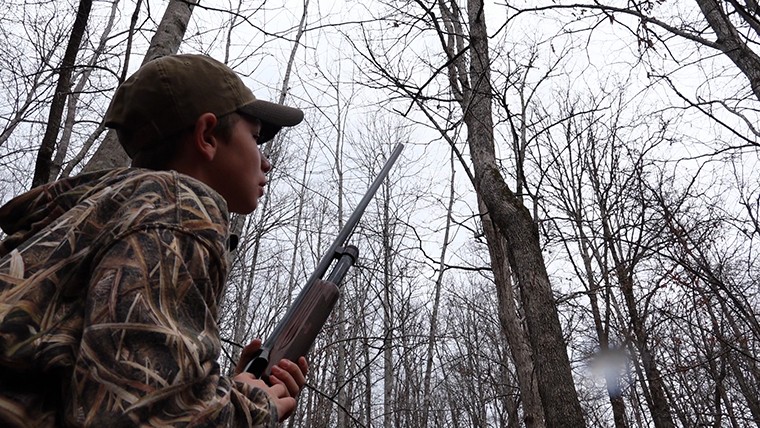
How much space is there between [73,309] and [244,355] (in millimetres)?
663

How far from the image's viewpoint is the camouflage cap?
4.15 feet

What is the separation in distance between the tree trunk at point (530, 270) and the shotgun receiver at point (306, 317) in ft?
5.20

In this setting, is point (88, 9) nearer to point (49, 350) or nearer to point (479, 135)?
point (49, 350)

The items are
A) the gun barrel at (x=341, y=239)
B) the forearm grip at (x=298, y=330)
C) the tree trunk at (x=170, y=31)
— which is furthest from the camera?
the tree trunk at (x=170, y=31)

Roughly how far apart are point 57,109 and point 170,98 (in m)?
1.44

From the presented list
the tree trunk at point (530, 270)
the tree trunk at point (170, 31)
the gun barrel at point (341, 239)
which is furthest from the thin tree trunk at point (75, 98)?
the tree trunk at point (530, 270)

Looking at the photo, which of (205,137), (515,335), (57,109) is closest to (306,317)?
(205,137)

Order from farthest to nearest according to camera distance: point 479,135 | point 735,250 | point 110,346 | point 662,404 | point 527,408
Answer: point 735,250 < point 662,404 < point 527,408 < point 479,135 < point 110,346

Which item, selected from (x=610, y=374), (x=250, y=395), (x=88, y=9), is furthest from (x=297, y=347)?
(x=610, y=374)

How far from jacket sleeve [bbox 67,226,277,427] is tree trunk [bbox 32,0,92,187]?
172 centimetres

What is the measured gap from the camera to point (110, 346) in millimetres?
739

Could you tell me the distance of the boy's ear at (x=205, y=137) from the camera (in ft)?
4.14

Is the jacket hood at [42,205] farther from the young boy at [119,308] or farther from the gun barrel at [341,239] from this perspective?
the gun barrel at [341,239]

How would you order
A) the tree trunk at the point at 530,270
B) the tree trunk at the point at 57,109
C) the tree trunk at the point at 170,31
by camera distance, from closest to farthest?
the tree trunk at the point at 57,109 < the tree trunk at the point at 530,270 < the tree trunk at the point at 170,31
